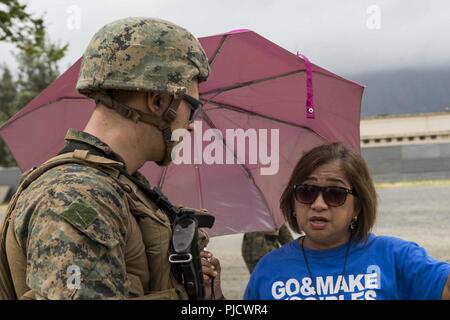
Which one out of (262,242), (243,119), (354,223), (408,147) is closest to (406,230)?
(262,242)

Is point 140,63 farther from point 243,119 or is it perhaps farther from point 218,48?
point 243,119

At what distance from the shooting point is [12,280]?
141 cm

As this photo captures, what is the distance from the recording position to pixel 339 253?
2150 millimetres

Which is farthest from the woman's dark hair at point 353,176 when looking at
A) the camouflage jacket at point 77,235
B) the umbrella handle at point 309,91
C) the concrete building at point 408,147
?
the concrete building at point 408,147

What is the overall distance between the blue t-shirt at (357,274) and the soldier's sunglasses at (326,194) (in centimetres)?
18

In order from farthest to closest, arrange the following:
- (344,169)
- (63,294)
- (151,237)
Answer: (344,169) → (151,237) → (63,294)

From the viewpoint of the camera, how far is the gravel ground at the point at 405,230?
6880mm

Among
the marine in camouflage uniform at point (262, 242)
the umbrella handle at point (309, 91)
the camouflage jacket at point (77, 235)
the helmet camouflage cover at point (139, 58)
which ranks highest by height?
the helmet camouflage cover at point (139, 58)

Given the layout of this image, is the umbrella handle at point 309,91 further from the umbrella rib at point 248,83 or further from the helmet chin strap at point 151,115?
the helmet chin strap at point 151,115

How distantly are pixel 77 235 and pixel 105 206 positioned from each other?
0.11 meters

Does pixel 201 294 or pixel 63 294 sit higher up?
pixel 63 294

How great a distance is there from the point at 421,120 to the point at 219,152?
23576 millimetres
